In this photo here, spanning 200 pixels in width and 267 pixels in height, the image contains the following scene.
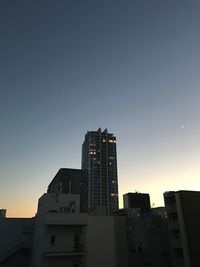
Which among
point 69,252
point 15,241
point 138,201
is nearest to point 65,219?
point 69,252

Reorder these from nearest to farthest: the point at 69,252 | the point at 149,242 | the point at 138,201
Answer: the point at 69,252, the point at 149,242, the point at 138,201

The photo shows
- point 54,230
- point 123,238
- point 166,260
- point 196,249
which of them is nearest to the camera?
point 54,230

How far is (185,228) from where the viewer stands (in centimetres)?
5069

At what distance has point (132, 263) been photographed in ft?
181

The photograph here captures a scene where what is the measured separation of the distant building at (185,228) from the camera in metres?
48.9

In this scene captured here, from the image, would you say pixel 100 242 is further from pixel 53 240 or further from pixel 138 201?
pixel 138 201

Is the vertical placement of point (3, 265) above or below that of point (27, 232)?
below

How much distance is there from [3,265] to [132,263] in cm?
2781

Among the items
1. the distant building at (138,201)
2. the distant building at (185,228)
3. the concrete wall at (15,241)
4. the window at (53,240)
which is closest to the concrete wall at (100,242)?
the window at (53,240)

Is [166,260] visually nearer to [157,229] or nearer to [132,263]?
[157,229]

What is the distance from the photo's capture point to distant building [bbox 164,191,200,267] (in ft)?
161

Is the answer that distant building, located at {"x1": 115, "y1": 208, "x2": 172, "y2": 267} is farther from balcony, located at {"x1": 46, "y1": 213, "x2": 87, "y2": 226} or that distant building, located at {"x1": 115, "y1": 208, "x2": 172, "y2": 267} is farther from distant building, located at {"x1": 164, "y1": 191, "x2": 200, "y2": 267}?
balcony, located at {"x1": 46, "y1": 213, "x2": 87, "y2": 226}

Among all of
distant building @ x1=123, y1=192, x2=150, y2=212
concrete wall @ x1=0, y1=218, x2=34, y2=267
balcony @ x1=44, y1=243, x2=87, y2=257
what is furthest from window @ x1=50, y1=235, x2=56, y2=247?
distant building @ x1=123, y1=192, x2=150, y2=212

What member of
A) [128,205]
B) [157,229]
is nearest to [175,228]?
[157,229]
